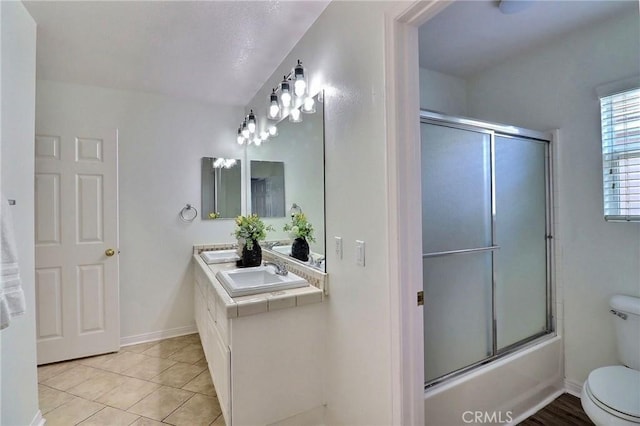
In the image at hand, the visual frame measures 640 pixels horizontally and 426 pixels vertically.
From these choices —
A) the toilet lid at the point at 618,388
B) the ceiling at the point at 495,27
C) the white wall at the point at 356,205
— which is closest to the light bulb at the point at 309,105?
the white wall at the point at 356,205

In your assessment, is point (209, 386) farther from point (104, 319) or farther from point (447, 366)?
point (447, 366)

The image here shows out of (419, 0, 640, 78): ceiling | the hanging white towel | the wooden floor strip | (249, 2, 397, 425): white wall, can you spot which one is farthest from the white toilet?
the hanging white towel

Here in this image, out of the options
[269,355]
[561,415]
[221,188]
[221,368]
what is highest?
[221,188]

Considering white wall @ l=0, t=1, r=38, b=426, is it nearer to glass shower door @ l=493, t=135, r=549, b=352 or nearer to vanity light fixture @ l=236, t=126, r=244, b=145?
vanity light fixture @ l=236, t=126, r=244, b=145

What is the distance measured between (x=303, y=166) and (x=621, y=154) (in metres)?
2.04

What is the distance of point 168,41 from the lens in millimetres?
2127

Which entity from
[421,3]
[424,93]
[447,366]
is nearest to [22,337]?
[447,366]

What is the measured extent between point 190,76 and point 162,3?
3.20 ft

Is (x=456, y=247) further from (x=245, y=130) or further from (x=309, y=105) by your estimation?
(x=245, y=130)

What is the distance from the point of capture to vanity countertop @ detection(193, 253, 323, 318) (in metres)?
1.58

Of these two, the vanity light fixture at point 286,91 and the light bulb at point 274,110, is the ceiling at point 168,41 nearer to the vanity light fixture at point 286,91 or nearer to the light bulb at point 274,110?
the vanity light fixture at point 286,91

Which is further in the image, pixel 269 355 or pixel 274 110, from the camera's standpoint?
pixel 274 110

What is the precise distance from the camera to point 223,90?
119 inches

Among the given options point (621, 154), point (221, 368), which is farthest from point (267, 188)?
point (621, 154)
